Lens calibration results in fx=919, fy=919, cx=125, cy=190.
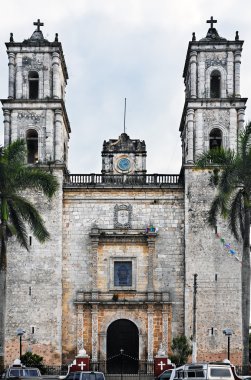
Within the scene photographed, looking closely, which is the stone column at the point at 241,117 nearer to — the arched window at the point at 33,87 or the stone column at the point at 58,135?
the stone column at the point at 58,135

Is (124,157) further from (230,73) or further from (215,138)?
(230,73)

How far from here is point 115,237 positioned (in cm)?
4506

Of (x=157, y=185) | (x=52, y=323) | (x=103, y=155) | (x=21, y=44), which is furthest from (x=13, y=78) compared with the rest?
(x=52, y=323)

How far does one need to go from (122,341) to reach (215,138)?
11.1 metres

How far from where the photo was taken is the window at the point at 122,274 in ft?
147

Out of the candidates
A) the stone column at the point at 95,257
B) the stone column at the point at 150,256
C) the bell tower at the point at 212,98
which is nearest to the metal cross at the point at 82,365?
the stone column at the point at 95,257

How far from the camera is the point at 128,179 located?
46312 mm

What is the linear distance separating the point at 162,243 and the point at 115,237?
2323 mm

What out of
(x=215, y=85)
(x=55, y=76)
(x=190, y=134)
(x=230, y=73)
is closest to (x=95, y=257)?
(x=190, y=134)

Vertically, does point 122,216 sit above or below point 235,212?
above

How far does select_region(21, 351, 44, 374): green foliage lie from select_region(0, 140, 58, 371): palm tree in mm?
3551

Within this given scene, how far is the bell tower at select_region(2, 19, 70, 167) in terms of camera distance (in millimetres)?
45875

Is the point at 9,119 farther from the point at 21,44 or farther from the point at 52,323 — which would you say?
the point at 52,323

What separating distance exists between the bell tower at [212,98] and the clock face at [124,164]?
2983mm
